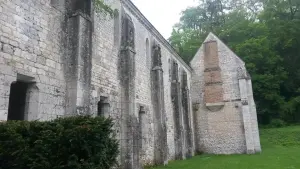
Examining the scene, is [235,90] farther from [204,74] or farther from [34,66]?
[34,66]

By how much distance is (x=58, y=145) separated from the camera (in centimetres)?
486

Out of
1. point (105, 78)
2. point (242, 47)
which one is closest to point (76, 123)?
point (105, 78)

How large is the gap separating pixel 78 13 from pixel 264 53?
993 inches

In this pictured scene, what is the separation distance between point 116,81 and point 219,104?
44.3 ft

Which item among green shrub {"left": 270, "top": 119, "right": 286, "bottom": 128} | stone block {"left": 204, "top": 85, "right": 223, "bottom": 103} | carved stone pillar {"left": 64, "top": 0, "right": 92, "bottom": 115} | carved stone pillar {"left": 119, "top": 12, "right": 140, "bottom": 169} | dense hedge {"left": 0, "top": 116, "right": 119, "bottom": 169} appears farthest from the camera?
green shrub {"left": 270, "top": 119, "right": 286, "bottom": 128}

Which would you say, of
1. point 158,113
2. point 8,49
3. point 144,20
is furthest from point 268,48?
point 8,49

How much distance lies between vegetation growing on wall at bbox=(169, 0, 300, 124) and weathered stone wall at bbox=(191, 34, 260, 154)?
6069 millimetres

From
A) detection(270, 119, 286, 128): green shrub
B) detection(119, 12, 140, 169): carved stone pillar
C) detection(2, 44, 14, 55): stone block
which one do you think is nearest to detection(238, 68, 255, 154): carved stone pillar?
detection(270, 119, 286, 128): green shrub

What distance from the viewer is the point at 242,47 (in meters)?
29.4

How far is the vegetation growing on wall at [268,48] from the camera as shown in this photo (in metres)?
28.1

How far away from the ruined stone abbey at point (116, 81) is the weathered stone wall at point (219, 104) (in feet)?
0.26

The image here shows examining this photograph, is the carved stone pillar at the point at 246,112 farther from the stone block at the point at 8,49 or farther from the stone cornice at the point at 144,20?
the stone block at the point at 8,49

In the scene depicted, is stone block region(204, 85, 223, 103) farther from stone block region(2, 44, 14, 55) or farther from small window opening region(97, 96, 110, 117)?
stone block region(2, 44, 14, 55)

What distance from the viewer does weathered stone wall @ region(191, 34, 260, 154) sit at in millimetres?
22109
